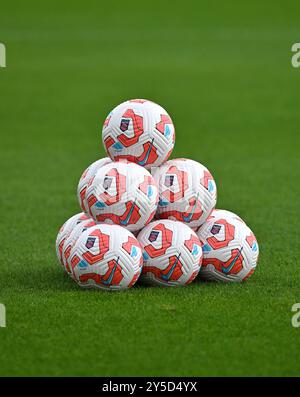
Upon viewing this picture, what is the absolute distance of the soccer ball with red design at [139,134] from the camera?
10.2 meters

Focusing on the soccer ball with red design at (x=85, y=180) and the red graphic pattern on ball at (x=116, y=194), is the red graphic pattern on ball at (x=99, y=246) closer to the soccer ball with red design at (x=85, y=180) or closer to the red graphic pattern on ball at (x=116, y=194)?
the red graphic pattern on ball at (x=116, y=194)

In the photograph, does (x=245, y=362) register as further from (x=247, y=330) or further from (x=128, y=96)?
(x=128, y=96)

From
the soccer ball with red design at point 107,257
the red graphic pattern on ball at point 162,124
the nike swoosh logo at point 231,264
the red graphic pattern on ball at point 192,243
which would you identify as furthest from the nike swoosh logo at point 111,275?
the red graphic pattern on ball at point 162,124

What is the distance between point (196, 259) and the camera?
1006 cm

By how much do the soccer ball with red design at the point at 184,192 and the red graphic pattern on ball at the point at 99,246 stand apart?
0.80 m

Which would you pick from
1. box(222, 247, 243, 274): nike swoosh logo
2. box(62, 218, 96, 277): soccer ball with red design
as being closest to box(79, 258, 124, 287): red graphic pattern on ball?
box(62, 218, 96, 277): soccer ball with red design

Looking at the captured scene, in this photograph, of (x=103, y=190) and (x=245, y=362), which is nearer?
(x=245, y=362)

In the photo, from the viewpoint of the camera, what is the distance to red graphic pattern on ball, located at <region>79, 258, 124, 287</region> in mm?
9758

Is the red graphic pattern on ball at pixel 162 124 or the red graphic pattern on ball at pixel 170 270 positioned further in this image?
the red graphic pattern on ball at pixel 162 124

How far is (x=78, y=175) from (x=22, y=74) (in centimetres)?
1400

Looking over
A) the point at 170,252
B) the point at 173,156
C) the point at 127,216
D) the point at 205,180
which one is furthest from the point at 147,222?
the point at 173,156

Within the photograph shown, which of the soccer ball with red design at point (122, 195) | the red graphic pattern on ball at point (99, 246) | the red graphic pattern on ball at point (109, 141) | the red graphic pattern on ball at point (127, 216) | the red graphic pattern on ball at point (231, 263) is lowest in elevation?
the red graphic pattern on ball at point (231, 263)

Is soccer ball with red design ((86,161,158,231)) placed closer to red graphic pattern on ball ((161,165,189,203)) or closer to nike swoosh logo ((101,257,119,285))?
red graphic pattern on ball ((161,165,189,203))
